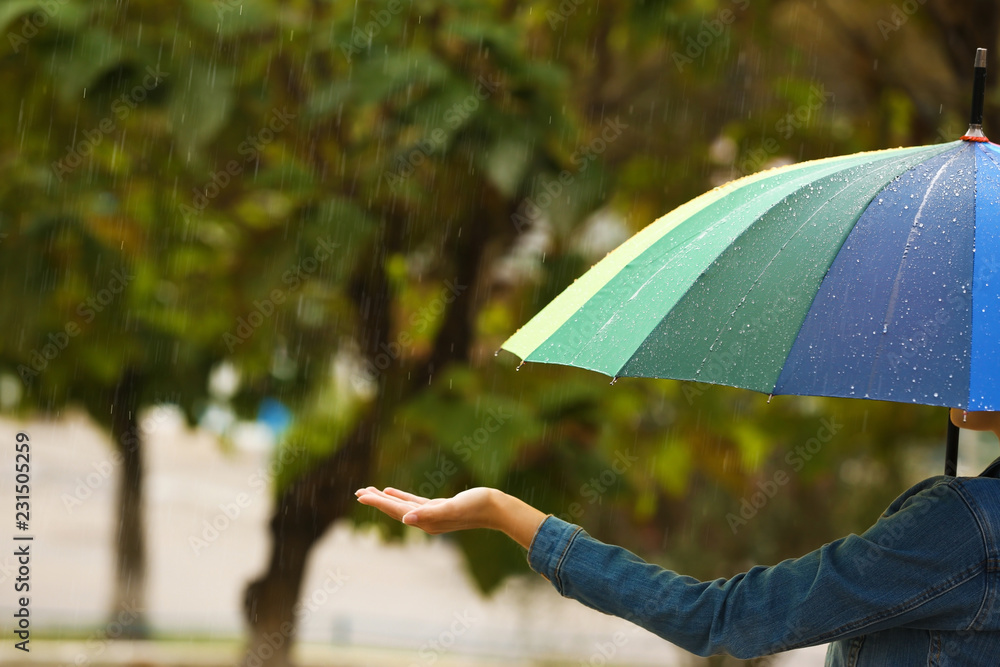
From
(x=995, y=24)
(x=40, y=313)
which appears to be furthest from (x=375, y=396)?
(x=995, y=24)

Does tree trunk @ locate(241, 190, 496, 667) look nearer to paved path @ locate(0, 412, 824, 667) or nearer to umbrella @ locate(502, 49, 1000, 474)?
paved path @ locate(0, 412, 824, 667)

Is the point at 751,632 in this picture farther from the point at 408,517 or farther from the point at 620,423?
the point at 620,423

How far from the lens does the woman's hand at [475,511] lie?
130 cm

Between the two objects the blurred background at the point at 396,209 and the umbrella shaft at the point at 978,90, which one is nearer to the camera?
the umbrella shaft at the point at 978,90

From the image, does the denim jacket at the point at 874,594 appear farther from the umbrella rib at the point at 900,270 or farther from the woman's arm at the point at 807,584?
the umbrella rib at the point at 900,270

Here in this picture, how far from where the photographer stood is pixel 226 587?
444 inches

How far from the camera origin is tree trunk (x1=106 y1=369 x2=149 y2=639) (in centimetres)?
359

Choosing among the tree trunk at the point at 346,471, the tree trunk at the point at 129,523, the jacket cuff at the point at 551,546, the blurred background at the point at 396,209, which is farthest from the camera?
the tree trunk at the point at 346,471

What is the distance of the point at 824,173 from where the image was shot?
4.88 ft

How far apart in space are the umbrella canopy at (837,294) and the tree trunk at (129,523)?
8.09 feet

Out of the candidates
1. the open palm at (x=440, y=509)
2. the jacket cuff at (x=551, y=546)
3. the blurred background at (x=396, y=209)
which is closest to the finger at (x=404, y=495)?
the open palm at (x=440, y=509)

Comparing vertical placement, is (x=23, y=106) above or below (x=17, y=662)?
above

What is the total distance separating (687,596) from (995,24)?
9.99 feet

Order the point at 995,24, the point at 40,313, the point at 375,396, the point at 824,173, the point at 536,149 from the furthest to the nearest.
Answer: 1. the point at 375,396
2. the point at 995,24
3. the point at 40,313
4. the point at 536,149
5. the point at 824,173
